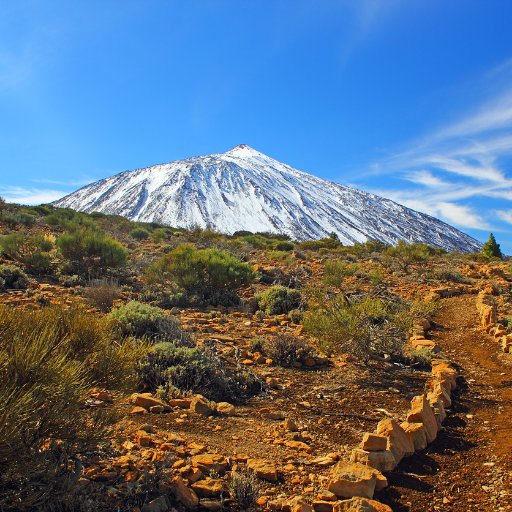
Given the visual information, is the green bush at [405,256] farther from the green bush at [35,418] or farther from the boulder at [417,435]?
the green bush at [35,418]

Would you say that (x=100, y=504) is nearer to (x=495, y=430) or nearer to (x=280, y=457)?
(x=280, y=457)

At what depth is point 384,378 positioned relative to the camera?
5633 millimetres

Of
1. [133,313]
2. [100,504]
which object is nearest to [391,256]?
[133,313]

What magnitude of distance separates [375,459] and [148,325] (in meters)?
3.64

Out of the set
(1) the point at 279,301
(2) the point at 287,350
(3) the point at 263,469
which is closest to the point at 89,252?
(1) the point at 279,301

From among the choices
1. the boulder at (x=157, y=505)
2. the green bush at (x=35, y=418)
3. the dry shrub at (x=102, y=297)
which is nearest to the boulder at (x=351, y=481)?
the boulder at (x=157, y=505)

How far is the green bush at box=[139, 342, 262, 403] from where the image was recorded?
4555mm

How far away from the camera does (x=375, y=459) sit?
322 centimetres

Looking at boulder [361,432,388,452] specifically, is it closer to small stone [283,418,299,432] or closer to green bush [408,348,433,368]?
small stone [283,418,299,432]

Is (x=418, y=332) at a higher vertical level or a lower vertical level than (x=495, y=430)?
higher

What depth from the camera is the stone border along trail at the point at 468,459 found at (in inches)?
115

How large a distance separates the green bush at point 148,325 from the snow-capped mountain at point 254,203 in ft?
248

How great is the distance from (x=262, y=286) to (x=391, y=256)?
35.7ft

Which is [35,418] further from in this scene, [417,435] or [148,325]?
[148,325]
